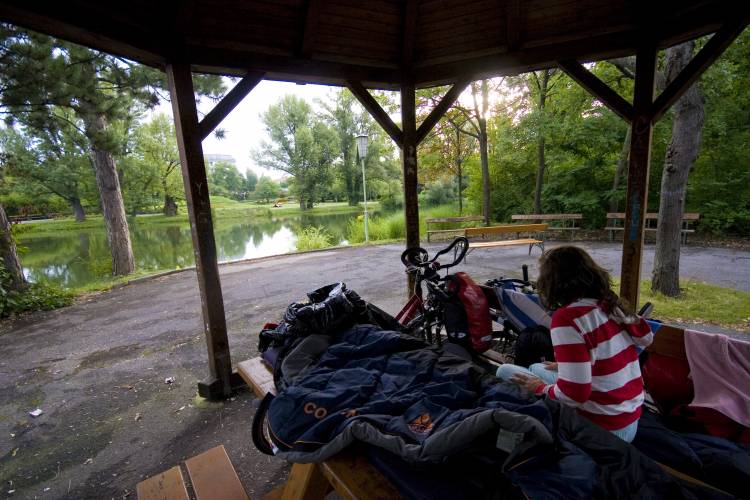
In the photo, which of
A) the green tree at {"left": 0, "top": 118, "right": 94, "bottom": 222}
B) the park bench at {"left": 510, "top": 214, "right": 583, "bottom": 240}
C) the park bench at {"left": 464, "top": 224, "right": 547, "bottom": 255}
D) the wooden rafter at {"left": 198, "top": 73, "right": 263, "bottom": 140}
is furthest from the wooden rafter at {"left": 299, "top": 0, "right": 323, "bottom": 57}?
the green tree at {"left": 0, "top": 118, "right": 94, "bottom": 222}

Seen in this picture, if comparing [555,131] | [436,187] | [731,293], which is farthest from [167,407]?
[436,187]

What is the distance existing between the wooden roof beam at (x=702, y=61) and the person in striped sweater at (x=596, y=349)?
230 cm

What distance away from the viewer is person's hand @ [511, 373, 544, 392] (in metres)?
1.69

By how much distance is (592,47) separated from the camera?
302 cm

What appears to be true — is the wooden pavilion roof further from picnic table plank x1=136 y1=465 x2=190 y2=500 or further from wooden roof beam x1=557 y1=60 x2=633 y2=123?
picnic table plank x1=136 y1=465 x2=190 y2=500

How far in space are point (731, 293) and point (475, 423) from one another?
→ 253 inches

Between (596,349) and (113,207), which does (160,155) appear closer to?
(113,207)

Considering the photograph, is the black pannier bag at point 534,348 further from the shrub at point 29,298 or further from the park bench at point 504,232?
the shrub at point 29,298

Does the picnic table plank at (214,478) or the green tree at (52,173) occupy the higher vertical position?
the green tree at (52,173)

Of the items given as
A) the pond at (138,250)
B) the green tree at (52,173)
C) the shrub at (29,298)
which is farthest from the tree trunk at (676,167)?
the green tree at (52,173)

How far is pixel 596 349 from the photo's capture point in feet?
4.65

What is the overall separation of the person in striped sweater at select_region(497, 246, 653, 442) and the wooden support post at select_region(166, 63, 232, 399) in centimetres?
263

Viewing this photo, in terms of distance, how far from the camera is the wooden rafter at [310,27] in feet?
9.50

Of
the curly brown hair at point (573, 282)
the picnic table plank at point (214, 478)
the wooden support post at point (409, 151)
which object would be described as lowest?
the picnic table plank at point (214, 478)
